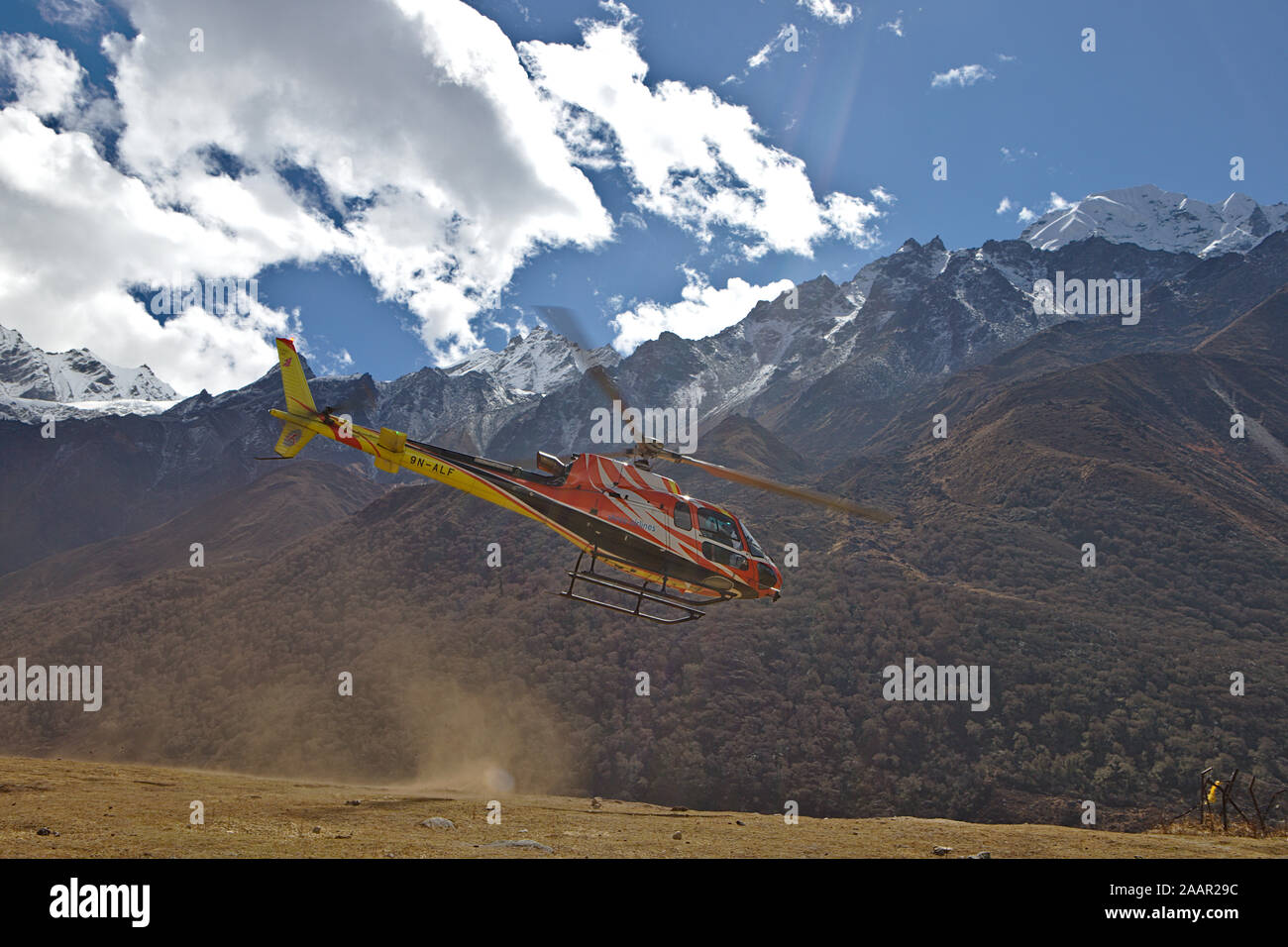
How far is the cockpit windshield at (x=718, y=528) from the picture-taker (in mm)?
20781

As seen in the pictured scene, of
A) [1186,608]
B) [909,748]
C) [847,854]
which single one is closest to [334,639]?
[909,748]

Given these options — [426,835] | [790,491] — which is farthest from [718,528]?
[426,835]

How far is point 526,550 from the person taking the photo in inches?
4879

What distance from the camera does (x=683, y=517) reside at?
2058cm

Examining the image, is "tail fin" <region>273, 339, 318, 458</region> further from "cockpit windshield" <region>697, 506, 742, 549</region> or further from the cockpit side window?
"cockpit windshield" <region>697, 506, 742, 549</region>

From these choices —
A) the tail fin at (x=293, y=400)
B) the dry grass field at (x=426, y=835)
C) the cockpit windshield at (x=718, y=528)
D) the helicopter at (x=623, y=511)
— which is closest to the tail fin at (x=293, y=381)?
the tail fin at (x=293, y=400)

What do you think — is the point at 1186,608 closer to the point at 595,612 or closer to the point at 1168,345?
the point at 595,612

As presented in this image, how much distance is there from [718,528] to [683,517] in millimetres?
1147

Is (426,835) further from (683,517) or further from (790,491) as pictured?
(790,491)

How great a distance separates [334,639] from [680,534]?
307ft

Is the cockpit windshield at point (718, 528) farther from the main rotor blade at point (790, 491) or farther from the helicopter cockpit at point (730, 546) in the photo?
the main rotor blade at point (790, 491)

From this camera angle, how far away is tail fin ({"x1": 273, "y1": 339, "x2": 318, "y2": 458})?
23.0 m

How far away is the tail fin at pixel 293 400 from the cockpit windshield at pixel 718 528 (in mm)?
12198
